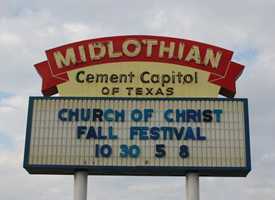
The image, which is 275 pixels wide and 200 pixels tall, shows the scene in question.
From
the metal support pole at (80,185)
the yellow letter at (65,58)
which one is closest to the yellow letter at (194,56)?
the yellow letter at (65,58)

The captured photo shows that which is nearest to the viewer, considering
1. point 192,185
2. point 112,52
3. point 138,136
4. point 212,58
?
point 192,185

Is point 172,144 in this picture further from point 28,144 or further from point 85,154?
point 28,144

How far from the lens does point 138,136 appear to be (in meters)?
21.6

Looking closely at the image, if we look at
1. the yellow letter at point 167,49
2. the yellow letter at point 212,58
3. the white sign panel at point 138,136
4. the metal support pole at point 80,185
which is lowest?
the metal support pole at point 80,185

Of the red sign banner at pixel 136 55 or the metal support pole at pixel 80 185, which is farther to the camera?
the red sign banner at pixel 136 55

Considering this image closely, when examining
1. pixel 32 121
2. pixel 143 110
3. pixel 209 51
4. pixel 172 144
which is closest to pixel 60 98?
pixel 32 121

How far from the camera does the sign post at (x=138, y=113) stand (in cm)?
2130

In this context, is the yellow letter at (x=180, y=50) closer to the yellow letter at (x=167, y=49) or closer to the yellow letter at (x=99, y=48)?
the yellow letter at (x=167, y=49)

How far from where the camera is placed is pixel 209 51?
22953 millimetres

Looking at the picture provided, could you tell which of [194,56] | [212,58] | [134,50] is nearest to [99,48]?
[134,50]

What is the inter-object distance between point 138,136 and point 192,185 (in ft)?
9.43

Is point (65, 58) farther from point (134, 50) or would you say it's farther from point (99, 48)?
point (134, 50)

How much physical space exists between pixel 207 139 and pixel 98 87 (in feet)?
16.3

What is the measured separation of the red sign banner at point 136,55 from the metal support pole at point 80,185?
374 centimetres
